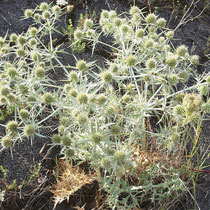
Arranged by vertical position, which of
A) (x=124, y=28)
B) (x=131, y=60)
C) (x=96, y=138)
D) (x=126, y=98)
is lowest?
(x=96, y=138)

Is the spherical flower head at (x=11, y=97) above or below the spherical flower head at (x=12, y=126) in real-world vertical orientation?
above

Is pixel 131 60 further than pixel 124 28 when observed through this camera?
No

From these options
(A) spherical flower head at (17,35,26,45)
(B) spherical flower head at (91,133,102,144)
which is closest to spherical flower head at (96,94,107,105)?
(B) spherical flower head at (91,133,102,144)

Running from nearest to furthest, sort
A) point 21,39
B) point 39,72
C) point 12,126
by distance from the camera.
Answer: point 12,126 → point 39,72 → point 21,39

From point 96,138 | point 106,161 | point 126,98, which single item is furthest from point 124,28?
point 106,161

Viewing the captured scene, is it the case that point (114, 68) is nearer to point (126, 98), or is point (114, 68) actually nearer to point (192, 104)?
point (126, 98)

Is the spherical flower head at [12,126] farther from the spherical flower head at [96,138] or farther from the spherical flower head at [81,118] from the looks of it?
the spherical flower head at [96,138]

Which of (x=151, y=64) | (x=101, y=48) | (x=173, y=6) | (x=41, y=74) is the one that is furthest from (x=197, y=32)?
(x=41, y=74)

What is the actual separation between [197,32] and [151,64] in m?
1.96

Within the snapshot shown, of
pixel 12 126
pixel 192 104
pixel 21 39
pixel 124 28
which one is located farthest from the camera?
pixel 21 39

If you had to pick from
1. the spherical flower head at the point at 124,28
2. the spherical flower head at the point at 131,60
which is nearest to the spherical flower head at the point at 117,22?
the spherical flower head at the point at 124,28

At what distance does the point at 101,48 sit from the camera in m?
3.52

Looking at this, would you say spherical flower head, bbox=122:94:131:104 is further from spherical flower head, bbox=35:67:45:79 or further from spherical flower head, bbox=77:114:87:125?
spherical flower head, bbox=35:67:45:79

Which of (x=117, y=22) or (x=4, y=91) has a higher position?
(x=117, y=22)
